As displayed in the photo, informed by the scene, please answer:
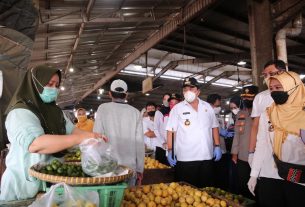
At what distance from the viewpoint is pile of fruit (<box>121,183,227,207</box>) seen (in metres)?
2.66

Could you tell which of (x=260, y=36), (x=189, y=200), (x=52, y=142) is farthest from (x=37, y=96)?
(x=260, y=36)

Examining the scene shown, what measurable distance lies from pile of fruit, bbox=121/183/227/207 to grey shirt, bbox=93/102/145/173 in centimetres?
79

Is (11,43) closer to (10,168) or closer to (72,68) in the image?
(10,168)

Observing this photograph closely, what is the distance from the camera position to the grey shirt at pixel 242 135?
433cm

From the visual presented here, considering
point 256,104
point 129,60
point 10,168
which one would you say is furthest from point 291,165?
point 129,60

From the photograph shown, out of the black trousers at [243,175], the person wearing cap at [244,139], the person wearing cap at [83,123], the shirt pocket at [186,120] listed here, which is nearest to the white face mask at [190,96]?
the shirt pocket at [186,120]

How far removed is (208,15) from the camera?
7.48 metres

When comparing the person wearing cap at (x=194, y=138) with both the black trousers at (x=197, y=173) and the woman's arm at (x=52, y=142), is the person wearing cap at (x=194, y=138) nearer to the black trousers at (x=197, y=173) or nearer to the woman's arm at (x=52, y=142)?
the black trousers at (x=197, y=173)

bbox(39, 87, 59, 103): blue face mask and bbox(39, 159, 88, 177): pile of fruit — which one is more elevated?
bbox(39, 87, 59, 103): blue face mask

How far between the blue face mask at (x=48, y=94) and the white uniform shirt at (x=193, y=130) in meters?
2.40

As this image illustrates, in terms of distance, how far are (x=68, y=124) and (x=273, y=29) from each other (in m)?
4.96

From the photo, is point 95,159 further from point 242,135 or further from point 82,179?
point 242,135

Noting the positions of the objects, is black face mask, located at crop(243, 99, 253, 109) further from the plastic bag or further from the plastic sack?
the plastic bag

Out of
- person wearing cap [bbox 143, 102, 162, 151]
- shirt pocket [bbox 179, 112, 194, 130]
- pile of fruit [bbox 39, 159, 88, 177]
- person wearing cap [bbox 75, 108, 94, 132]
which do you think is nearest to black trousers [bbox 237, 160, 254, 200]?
shirt pocket [bbox 179, 112, 194, 130]
